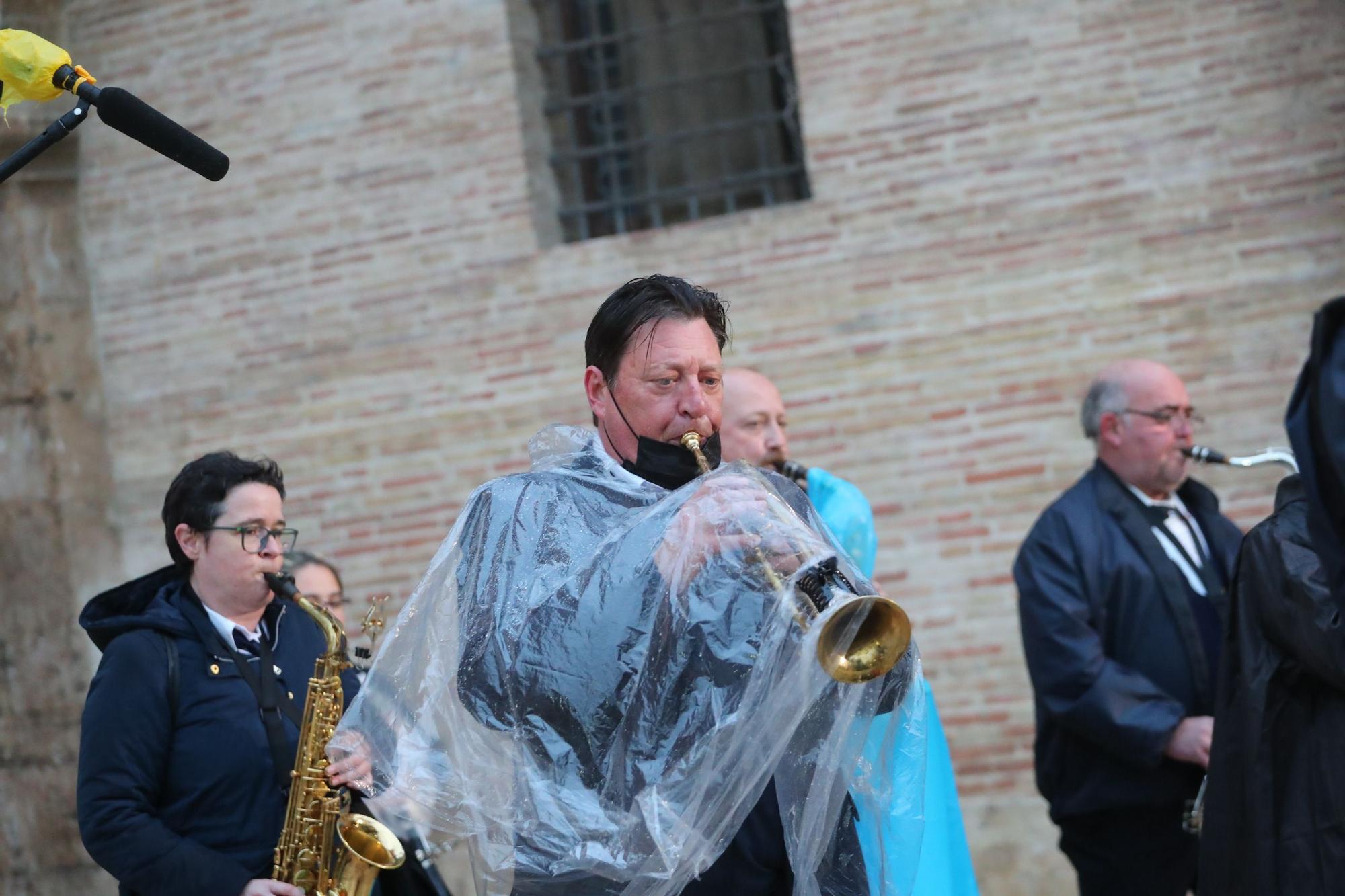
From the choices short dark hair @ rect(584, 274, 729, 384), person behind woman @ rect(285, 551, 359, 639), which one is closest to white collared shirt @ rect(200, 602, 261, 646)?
person behind woman @ rect(285, 551, 359, 639)

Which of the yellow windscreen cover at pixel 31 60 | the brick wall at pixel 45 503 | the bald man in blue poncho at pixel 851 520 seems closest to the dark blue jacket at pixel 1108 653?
the bald man in blue poncho at pixel 851 520

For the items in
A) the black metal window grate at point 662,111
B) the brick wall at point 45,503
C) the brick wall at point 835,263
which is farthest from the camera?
the brick wall at point 45,503

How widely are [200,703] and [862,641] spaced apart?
1.84m

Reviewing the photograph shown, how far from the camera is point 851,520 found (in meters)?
4.02

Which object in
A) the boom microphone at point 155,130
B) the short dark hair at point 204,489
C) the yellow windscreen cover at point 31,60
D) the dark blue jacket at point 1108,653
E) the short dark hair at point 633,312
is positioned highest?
the yellow windscreen cover at point 31,60

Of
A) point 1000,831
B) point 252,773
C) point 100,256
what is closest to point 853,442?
point 1000,831

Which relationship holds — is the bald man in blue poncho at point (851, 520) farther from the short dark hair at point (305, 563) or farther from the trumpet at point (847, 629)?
the short dark hair at point (305, 563)

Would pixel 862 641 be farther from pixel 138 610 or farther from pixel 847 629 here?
pixel 138 610

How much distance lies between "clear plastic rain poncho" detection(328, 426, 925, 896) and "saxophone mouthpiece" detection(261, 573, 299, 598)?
1.13m

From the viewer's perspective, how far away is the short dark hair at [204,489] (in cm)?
350

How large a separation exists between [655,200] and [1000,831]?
325cm

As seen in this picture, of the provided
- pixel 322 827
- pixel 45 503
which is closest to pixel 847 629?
pixel 322 827

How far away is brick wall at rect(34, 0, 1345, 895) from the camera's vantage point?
5.72m

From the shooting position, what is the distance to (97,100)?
2451 mm
